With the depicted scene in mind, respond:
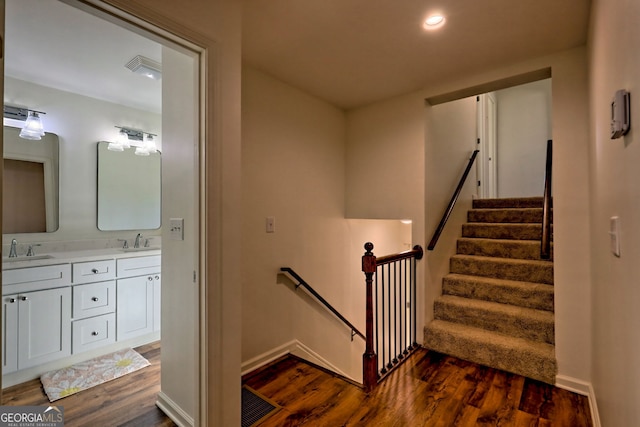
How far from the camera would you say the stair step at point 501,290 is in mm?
2576

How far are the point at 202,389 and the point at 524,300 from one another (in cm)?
268

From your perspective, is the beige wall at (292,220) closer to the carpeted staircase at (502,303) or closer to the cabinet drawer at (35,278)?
the carpeted staircase at (502,303)

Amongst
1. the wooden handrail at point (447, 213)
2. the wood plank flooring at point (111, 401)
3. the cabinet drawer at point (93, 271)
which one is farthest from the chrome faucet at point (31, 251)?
the wooden handrail at point (447, 213)

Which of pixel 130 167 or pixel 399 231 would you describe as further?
pixel 399 231

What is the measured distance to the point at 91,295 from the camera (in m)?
2.74

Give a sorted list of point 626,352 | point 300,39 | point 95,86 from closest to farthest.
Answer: point 626,352
point 300,39
point 95,86

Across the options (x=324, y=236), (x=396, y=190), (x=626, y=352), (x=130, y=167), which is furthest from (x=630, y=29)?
(x=130, y=167)

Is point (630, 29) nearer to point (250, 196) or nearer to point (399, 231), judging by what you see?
point (250, 196)

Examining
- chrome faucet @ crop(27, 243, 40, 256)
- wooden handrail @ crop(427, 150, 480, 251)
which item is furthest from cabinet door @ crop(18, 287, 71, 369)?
wooden handrail @ crop(427, 150, 480, 251)

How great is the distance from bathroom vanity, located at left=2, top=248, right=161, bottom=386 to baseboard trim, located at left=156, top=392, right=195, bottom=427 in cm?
121

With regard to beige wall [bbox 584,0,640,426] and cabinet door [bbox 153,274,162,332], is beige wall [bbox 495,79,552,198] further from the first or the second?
cabinet door [bbox 153,274,162,332]

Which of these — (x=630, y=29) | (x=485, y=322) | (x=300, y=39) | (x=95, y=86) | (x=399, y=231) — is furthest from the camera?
(x=399, y=231)

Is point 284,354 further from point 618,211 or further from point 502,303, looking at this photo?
point 618,211

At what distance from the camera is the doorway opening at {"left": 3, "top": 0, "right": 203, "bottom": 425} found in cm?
171
